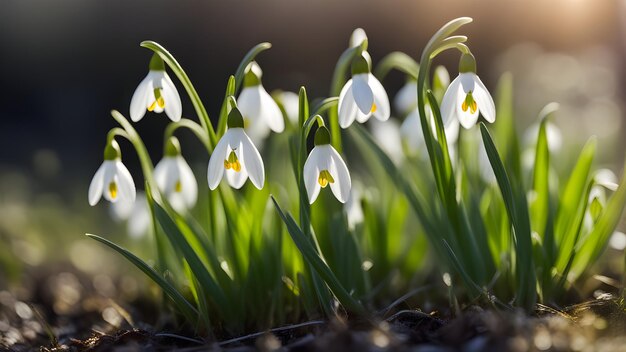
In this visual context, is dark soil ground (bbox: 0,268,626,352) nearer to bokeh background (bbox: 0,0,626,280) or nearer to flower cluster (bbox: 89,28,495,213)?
flower cluster (bbox: 89,28,495,213)

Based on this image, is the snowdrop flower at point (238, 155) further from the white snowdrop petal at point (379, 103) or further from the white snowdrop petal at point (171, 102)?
the white snowdrop petal at point (379, 103)

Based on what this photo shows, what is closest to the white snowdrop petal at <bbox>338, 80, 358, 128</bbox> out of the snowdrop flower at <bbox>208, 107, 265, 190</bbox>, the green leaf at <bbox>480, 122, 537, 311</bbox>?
the snowdrop flower at <bbox>208, 107, 265, 190</bbox>

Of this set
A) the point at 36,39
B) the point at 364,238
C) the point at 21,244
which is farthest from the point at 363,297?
the point at 36,39

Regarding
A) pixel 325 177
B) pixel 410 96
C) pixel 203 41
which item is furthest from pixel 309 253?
pixel 203 41

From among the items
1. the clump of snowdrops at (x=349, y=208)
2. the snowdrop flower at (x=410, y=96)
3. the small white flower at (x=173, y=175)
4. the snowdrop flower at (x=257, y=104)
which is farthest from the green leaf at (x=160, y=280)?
the snowdrop flower at (x=410, y=96)

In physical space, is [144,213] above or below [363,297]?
above

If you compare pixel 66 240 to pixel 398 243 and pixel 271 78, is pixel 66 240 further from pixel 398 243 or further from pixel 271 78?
pixel 271 78
